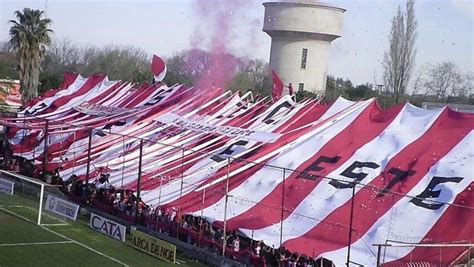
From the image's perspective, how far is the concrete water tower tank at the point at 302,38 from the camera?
52.3 metres

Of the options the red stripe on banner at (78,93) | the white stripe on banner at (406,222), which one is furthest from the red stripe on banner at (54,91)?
the white stripe on banner at (406,222)

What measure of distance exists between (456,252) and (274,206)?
17.1 ft

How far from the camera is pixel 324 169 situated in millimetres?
18812

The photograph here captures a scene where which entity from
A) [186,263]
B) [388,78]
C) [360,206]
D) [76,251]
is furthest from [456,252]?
[388,78]

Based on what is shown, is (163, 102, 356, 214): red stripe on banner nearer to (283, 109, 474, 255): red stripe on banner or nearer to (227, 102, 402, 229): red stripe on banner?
(227, 102, 402, 229): red stripe on banner

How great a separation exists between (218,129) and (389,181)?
842cm

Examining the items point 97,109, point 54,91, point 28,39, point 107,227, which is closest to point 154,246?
point 107,227

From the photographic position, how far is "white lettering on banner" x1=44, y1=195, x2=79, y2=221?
829 inches

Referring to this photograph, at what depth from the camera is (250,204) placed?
18203mm

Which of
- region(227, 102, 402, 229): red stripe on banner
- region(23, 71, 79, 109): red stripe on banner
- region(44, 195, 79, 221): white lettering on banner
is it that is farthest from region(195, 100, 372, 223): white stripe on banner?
region(23, 71, 79, 109): red stripe on banner

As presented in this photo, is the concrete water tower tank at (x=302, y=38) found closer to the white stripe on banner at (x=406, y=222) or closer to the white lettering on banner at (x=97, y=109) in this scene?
the white lettering on banner at (x=97, y=109)

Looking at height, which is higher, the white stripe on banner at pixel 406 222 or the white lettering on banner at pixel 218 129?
the white lettering on banner at pixel 218 129

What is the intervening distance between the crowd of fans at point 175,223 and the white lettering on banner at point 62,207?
56.6 inches

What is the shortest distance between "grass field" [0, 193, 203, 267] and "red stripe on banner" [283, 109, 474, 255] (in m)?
3.66
